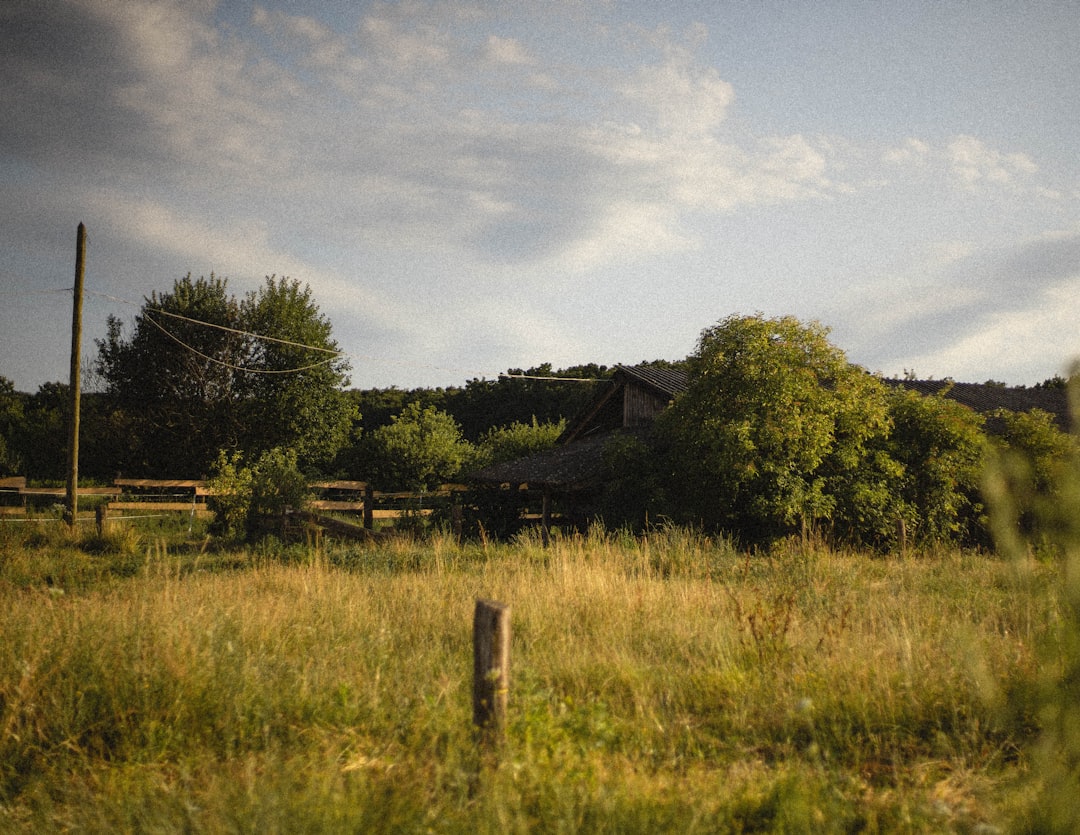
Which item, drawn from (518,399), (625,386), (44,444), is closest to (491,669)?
(625,386)

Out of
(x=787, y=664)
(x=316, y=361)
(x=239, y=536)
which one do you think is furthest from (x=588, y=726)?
(x=316, y=361)

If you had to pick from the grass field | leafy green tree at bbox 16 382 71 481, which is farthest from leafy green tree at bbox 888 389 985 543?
leafy green tree at bbox 16 382 71 481

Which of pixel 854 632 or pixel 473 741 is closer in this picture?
pixel 473 741

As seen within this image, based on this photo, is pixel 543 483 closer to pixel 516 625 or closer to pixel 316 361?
pixel 516 625

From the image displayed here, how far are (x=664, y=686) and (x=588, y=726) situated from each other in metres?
1.05

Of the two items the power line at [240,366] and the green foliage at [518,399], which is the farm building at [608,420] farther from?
the green foliage at [518,399]

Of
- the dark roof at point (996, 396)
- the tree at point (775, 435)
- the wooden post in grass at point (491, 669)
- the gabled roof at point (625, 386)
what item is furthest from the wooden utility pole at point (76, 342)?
the dark roof at point (996, 396)

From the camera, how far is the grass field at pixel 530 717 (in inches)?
123

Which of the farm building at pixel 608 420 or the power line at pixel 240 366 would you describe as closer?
the farm building at pixel 608 420

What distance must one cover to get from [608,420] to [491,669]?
21.2 metres

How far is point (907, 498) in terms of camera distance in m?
15.3

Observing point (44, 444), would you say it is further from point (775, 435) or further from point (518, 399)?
point (775, 435)

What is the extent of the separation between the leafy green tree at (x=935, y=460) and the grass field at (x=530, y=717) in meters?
8.86

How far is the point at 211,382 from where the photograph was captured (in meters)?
29.6
